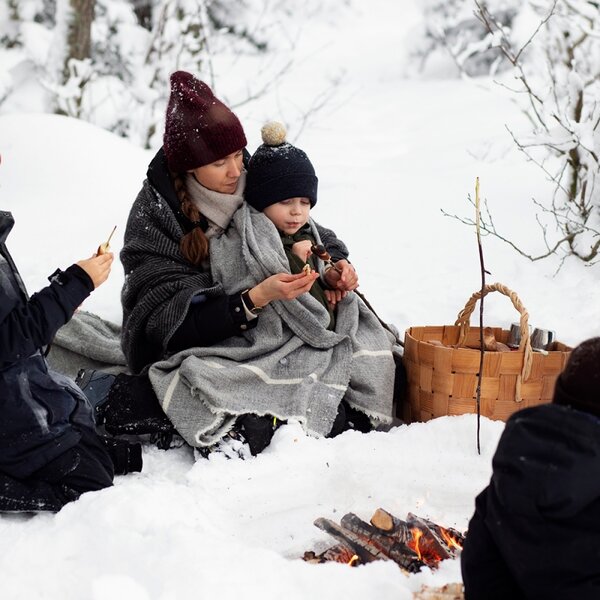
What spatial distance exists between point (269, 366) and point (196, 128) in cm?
90

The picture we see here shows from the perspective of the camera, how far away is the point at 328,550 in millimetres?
2227

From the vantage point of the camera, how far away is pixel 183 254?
3.15 m

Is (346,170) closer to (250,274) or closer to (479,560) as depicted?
(250,274)

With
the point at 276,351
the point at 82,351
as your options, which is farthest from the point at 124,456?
the point at 82,351

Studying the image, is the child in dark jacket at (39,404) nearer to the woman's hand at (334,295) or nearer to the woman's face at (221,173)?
the woman's face at (221,173)

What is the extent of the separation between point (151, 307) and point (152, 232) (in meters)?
0.28

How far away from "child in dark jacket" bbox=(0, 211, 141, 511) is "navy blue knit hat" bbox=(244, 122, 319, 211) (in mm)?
842

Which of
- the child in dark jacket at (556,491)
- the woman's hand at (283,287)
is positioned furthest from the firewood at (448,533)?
the woman's hand at (283,287)

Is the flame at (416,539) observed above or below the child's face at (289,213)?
below

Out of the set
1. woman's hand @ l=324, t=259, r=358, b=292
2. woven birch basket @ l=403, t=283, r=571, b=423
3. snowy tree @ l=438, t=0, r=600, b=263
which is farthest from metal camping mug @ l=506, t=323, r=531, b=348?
snowy tree @ l=438, t=0, r=600, b=263

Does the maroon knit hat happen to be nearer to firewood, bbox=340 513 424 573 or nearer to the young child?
the young child

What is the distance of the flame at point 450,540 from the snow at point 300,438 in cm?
10

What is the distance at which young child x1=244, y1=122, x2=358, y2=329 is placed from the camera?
3119mm

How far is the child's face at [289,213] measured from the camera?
3.18m
